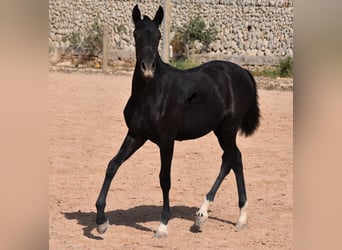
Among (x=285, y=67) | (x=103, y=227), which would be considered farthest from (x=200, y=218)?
(x=285, y=67)

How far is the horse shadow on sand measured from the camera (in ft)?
15.5

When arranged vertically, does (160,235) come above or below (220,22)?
below

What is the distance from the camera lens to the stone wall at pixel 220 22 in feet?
16.0

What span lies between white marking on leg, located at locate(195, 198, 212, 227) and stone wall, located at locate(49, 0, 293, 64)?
1021 mm

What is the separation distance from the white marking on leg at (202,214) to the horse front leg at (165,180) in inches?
9.3

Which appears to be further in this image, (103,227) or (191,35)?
(191,35)

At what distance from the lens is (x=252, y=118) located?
4832 millimetres

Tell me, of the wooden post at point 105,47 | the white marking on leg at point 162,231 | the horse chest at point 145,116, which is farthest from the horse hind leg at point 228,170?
the wooden post at point 105,47

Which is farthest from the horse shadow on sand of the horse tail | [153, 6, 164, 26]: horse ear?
[153, 6, 164, 26]: horse ear

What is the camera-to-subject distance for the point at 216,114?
4.57m

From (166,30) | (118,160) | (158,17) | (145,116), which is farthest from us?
(166,30)

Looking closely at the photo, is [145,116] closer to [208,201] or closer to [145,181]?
[208,201]

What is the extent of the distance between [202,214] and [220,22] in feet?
4.16
